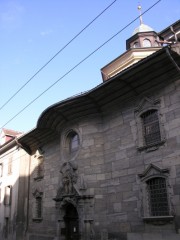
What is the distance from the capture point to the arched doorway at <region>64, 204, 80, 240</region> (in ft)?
45.4

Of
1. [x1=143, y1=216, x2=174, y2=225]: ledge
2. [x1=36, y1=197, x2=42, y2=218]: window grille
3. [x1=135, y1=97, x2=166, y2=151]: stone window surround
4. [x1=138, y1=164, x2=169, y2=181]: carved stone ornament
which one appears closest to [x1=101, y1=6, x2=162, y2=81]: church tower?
[x1=135, y1=97, x2=166, y2=151]: stone window surround

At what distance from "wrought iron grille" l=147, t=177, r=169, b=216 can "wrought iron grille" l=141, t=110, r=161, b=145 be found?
5.39 ft

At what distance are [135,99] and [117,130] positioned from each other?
1.68 meters

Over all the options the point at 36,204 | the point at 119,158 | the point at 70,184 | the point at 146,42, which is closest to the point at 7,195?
the point at 36,204

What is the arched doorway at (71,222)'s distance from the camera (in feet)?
45.4

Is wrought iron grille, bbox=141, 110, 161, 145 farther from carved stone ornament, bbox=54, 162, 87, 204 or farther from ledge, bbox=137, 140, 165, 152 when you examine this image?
carved stone ornament, bbox=54, 162, 87, 204

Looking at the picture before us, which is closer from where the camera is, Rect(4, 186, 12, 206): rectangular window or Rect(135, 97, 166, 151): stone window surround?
Rect(135, 97, 166, 151): stone window surround

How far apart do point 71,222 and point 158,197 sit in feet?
17.9

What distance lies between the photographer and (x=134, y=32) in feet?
78.1

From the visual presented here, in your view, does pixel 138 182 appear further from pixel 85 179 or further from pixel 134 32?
pixel 134 32

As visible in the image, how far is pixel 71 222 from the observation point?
1429 centimetres

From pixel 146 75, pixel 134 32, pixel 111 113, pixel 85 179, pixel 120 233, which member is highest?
pixel 134 32

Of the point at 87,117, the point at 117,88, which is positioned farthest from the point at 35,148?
the point at 117,88

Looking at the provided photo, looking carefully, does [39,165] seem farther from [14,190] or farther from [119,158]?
[119,158]
